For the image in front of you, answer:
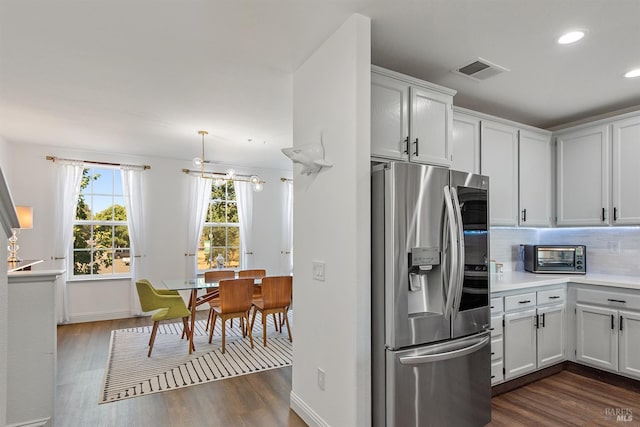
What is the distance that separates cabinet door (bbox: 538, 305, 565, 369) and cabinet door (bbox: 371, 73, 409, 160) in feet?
7.02

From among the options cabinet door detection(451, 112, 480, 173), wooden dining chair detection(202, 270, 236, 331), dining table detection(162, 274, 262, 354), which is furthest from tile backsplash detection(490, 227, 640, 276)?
Answer: wooden dining chair detection(202, 270, 236, 331)

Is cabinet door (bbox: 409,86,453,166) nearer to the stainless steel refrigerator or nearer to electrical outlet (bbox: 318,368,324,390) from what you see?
the stainless steel refrigerator

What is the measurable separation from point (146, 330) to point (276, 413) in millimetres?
3107

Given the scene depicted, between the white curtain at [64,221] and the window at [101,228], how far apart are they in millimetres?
181

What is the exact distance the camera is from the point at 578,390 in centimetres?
302

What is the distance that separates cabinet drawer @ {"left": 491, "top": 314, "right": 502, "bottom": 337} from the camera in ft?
9.32

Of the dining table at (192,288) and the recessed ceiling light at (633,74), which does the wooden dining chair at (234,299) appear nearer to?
the dining table at (192,288)

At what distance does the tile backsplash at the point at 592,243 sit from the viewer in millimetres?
3531

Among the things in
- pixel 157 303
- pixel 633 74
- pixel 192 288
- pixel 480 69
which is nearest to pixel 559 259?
pixel 633 74

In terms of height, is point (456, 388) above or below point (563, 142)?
below

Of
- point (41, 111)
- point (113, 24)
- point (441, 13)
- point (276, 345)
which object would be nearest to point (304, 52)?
point (441, 13)

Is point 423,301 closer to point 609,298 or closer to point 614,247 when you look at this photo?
A: point 609,298

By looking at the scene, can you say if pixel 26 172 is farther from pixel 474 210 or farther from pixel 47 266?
pixel 474 210

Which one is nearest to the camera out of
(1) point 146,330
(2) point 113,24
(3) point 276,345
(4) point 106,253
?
(2) point 113,24
